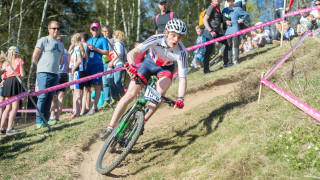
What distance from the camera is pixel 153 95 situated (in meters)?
4.66

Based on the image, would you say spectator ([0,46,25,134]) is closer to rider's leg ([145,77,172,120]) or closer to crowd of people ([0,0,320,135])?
crowd of people ([0,0,320,135])

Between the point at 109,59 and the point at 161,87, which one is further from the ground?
the point at 109,59

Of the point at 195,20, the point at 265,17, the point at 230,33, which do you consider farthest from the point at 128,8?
the point at 230,33

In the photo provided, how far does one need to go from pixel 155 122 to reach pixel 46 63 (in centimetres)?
279

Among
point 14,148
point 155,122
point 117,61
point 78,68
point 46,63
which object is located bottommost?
point 14,148

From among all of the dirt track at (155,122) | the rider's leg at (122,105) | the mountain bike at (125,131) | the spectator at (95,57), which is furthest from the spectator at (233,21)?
the mountain bike at (125,131)

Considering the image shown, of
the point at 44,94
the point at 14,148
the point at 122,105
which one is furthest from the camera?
the point at 44,94

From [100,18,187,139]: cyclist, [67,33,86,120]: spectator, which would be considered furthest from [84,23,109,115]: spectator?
[100,18,187,139]: cyclist

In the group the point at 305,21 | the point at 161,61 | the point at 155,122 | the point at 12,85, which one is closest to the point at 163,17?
the point at 155,122

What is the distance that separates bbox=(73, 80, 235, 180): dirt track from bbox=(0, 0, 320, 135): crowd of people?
64cm

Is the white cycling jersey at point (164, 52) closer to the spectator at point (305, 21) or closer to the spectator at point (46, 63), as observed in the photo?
the spectator at point (46, 63)

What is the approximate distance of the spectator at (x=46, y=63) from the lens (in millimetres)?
7070

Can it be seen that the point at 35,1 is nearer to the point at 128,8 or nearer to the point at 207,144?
the point at 128,8

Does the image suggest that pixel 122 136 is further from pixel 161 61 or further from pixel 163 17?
pixel 163 17
